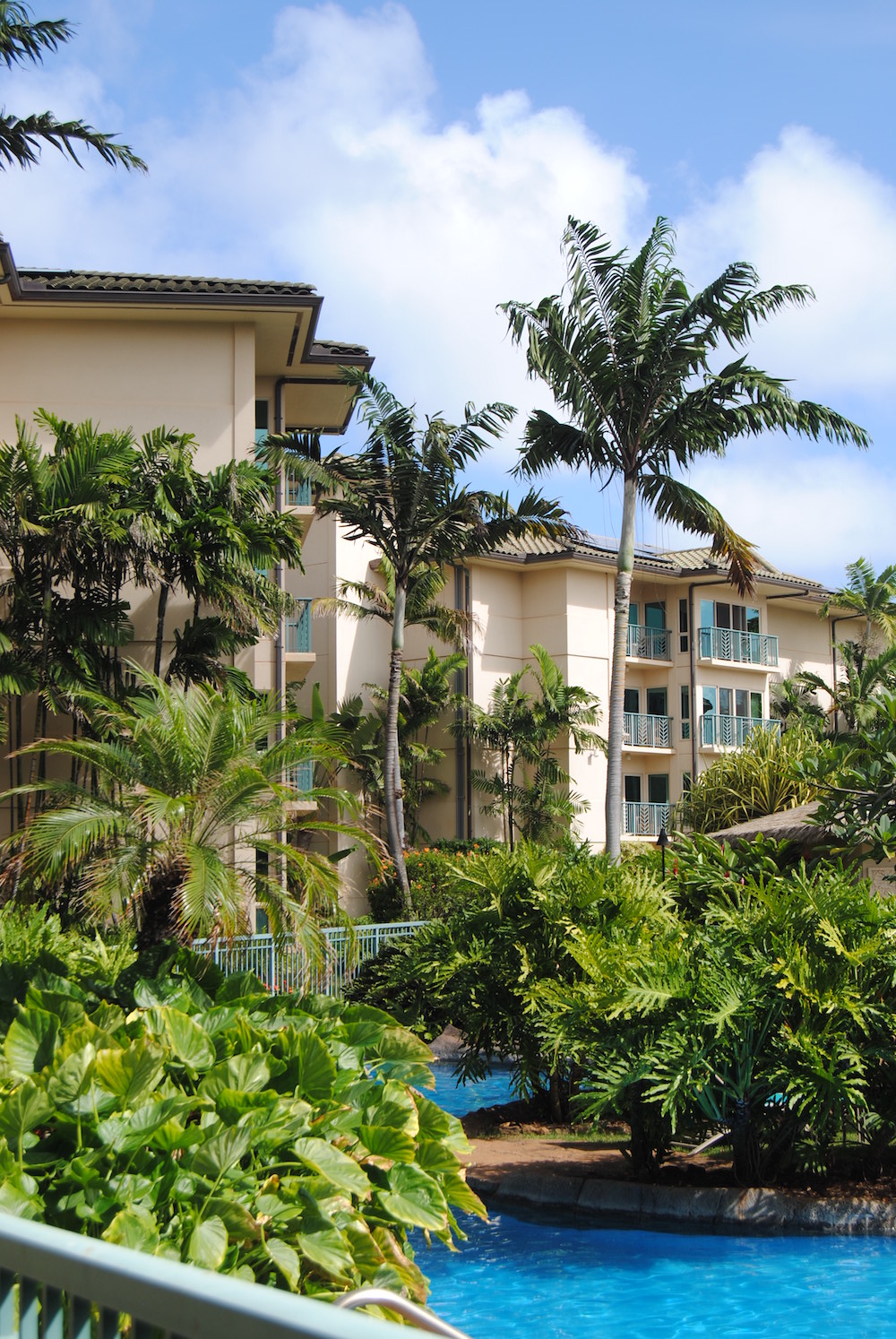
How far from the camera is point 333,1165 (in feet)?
19.7

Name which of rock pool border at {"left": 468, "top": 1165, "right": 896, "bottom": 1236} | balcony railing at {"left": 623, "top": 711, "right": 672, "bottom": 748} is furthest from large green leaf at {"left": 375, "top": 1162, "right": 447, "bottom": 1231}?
balcony railing at {"left": 623, "top": 711, "right": 672, "bottom": 748}

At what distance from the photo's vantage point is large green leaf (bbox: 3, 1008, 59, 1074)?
21.5ft

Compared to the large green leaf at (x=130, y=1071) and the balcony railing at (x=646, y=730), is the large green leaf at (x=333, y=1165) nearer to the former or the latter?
the large green leaf at (x=130, y=1071)

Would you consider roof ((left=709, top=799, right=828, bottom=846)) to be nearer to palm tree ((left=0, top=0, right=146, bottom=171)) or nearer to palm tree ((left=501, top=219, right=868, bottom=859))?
palm tree ((left=501, top=219, right=868, bottom=859))

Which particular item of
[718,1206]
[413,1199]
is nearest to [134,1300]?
[413,1199]

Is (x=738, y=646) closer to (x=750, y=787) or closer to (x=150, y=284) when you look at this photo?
(x=750, y=787)

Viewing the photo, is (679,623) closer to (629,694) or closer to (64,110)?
(629,694)

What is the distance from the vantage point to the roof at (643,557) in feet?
115

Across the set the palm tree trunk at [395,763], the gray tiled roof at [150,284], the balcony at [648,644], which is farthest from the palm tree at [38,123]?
the balcony at [648,644]

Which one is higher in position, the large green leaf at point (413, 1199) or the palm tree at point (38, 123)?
the palm tree at point (38, 123)

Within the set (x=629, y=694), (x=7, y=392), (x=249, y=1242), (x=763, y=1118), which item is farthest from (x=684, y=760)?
(x=249, y=1242)

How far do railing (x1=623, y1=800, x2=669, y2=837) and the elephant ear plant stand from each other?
1171 inches

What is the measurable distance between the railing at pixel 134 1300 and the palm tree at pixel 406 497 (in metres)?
20.7

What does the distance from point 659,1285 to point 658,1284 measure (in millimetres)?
19
